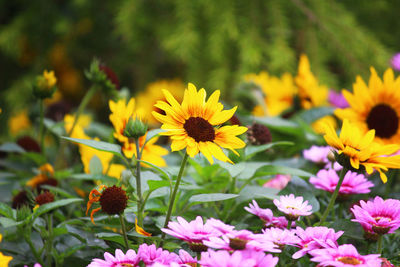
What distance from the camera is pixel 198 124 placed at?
51cm

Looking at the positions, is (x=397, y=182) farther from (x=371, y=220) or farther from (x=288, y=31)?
(x=288, y=31)

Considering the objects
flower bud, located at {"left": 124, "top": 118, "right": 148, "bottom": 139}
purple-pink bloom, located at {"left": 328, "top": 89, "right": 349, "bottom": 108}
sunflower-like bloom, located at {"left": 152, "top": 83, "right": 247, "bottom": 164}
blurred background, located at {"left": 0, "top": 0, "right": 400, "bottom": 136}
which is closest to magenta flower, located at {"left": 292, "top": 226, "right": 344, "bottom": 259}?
sunflower-like bloom, located at {"left": 152, "top": 83, "right": 247, "bottom": 164}

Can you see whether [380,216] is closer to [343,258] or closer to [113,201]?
[343,258]

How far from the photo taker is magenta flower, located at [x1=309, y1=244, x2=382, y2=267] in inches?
16.1

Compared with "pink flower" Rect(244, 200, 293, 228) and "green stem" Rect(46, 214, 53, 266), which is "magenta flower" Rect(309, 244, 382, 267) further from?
"green stem" Rect(46, 214, 53, 266)

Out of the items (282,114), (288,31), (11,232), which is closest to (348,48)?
(288,31)

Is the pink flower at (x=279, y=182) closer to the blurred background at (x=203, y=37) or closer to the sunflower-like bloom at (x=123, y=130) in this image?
the sunflower-like bloom at (x=123, y=130)

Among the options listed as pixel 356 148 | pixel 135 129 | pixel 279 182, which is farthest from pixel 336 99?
pixel 135 129

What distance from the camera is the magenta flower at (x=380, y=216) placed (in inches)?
19.5

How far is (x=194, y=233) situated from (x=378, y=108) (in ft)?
1.59

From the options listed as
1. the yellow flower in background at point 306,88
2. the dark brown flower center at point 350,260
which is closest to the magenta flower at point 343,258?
the dark brown flower center at point 350,260

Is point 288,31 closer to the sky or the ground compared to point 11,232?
closer to the sky

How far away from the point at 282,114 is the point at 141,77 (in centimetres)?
110

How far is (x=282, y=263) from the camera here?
0.50 metres
